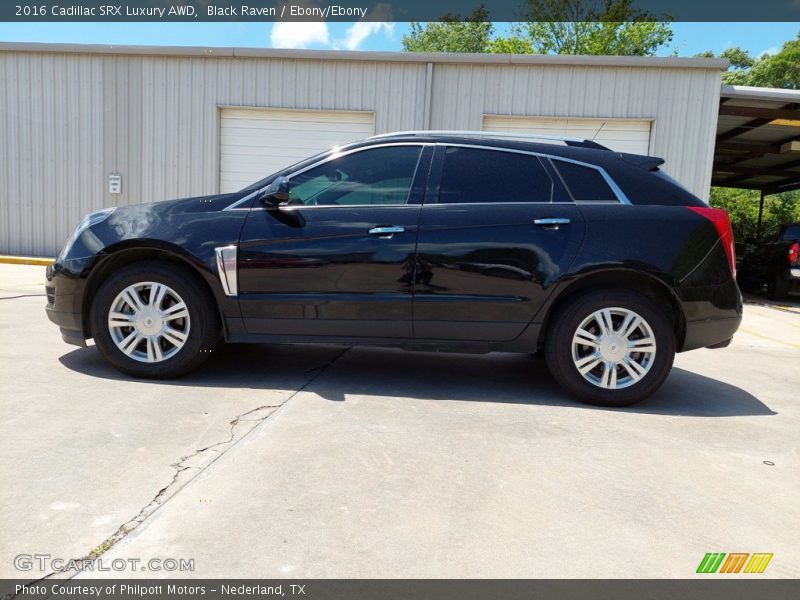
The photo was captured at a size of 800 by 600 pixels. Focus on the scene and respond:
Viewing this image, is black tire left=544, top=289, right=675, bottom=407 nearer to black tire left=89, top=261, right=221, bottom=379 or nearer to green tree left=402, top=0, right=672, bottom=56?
black tire left=89, top=261, right=221, bottom=379

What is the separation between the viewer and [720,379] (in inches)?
207

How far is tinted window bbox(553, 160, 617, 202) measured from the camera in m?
4.18

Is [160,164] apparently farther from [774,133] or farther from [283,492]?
[774,133]

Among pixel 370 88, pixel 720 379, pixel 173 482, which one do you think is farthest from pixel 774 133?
pixel 173 482

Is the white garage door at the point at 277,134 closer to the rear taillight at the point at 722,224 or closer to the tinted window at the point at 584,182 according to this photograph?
the tinted window at the point at 584,182

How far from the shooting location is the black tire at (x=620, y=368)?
Answer: 161 inches

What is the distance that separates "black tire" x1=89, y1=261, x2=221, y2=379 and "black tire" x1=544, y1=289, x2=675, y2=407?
2.31 meters

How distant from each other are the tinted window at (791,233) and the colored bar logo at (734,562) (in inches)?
472

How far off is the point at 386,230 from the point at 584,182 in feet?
4.46

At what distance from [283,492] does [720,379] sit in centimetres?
407

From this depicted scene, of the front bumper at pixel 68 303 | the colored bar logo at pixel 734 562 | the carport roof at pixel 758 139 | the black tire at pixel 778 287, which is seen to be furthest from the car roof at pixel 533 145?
the black tire at pixel 778 287

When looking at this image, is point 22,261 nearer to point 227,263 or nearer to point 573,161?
point 227,263

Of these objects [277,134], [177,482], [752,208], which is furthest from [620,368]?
[752,208]

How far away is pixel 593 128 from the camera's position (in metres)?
11.7
